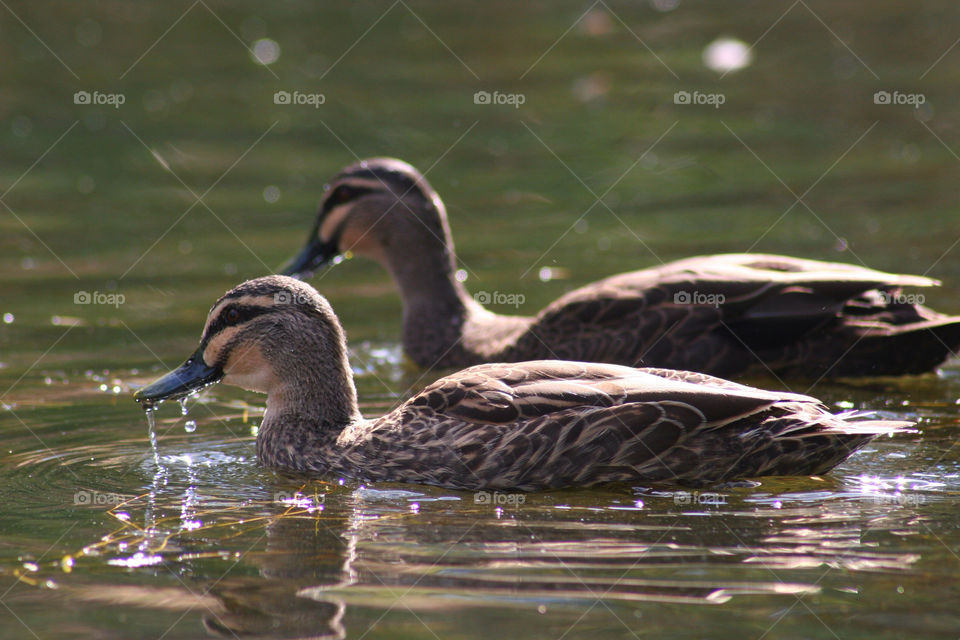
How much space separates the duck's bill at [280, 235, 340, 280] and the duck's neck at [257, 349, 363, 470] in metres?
3.07

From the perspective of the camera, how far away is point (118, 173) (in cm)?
1531

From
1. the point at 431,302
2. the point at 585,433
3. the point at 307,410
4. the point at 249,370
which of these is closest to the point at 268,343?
the point at 249,370

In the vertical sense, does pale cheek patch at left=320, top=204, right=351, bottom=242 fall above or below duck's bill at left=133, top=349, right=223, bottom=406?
above

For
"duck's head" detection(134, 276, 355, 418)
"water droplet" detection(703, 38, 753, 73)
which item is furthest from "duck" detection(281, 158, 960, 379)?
"water droplet" detection(703, 38, 753, 73)

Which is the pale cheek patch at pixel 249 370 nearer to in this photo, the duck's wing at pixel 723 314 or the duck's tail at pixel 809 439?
the duck's wing at pixel 723 314

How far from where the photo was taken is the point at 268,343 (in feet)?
27.5

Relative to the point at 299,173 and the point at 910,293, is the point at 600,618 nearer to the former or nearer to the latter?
the point at 910,293

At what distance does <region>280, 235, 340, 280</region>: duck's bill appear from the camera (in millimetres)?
11500

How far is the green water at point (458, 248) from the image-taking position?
6.22m

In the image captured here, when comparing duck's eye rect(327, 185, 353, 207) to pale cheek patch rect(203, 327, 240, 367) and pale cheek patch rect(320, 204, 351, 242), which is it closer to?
pale cheek patch rect(320, 204, 351, 242)

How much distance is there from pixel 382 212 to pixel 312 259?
70 centimetres

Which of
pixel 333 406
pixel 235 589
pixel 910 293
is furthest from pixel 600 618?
pixel 910 293

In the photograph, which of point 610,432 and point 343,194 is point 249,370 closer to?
point 610,432

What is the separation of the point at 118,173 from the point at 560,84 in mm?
6085
